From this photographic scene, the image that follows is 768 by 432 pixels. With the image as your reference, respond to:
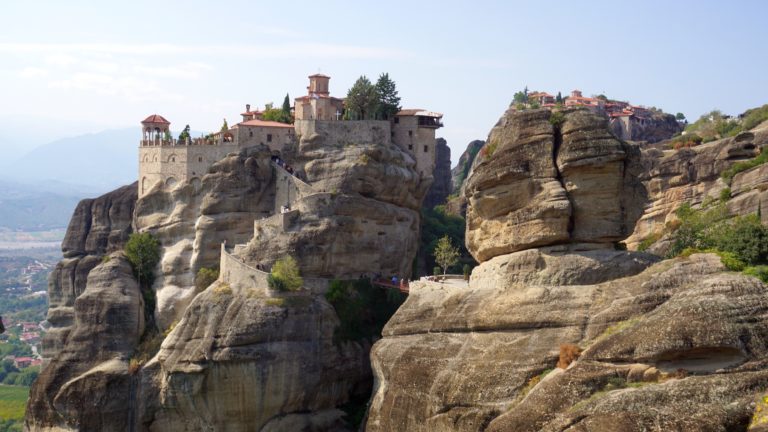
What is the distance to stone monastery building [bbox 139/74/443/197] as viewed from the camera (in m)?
71.8

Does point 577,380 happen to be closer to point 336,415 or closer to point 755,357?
point 755,357

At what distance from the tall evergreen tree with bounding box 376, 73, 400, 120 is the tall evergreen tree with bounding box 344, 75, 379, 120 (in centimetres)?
43

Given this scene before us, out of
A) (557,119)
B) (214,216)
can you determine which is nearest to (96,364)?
(214,216)

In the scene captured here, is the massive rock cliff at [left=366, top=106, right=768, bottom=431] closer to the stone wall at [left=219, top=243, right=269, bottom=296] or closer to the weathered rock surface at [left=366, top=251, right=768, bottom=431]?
the weathered rock surface at [left=366, top=251, right=768, bottom=431]

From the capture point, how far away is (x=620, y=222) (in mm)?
48219

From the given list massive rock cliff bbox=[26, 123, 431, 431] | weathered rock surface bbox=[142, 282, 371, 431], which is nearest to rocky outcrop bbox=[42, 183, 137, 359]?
massive rock cliff bbox=[26, 123, 431, 431]

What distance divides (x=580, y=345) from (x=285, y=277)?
2377cm

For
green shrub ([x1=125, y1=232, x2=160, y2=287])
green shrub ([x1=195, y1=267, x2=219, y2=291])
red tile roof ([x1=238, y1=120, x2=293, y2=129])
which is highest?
red tile roof ([x1=238, y1=120, x2=293, y2=129])

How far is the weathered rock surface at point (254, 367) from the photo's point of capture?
6250 centimetres

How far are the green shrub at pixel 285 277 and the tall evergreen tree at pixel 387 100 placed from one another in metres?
13.6

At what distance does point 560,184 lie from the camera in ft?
159

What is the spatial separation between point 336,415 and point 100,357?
15378 mm

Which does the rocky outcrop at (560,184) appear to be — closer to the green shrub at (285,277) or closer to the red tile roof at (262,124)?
the green shrub at (285,277)

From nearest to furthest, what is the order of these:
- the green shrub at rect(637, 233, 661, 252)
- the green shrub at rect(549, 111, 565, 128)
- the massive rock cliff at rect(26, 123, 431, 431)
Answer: the green shrub at rect(549, 111, 565, 128)
the green shrub at rect(637, 233, 661, 252)
the massive rock cliff at rect(26, 123, 431, 431)
